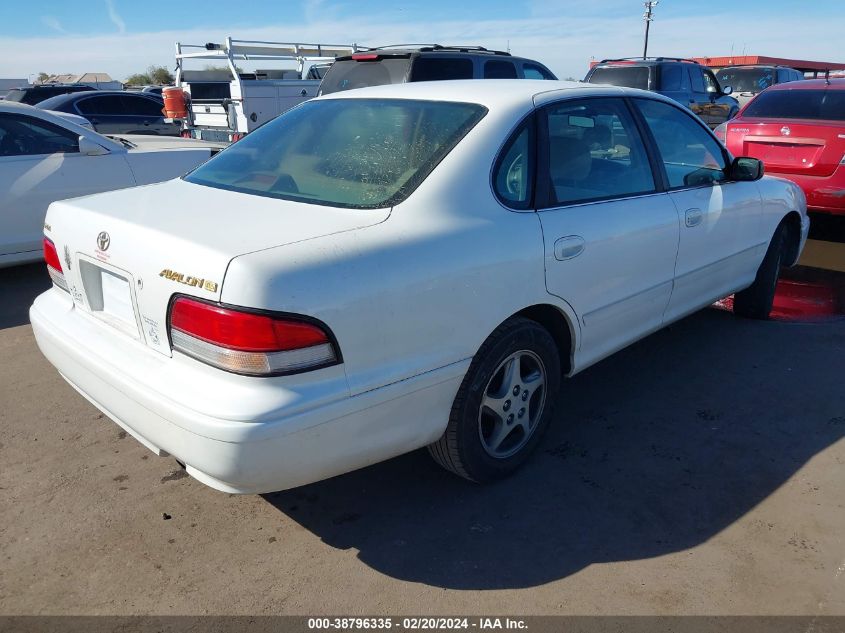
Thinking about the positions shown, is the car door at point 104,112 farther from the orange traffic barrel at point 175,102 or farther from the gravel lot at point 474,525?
the gravel lot at point 474,525

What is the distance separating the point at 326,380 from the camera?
2275 mm

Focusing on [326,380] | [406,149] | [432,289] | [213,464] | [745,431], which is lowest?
[745,431]

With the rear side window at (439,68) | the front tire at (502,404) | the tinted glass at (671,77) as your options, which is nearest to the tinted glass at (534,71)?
the rear side window at (439,68)

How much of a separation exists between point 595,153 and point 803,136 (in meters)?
4.60

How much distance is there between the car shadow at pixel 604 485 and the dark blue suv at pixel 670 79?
9684mm

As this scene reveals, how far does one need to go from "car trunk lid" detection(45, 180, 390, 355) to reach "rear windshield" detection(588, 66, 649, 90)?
37.6ft

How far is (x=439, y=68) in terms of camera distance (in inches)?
330

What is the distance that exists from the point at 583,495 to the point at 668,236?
144 centimetres

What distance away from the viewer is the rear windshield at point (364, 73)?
8.36 m

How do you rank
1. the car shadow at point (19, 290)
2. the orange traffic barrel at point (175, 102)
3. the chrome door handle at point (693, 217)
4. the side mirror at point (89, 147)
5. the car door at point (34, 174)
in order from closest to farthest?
the chrome door handle at point (693, 217) < the car shadow at point (19, 290) < the car door at point (34, 174) < the side mirror at point (89, 147) < the orange traffic barrel at point (175, 102)

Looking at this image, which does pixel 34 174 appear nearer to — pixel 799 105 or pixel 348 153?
pixel 348 153

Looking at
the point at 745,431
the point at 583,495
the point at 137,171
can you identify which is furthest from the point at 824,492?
the point at 137,171

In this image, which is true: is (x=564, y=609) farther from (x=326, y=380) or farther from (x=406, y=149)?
(x=406, y=149)

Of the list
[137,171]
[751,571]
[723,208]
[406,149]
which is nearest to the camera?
[751,571]
